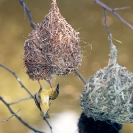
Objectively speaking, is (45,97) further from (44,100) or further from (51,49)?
(51,49)

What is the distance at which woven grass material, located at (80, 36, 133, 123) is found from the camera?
133 centimetres

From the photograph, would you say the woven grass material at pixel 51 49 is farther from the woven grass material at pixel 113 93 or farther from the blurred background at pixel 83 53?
the blurred background at pixel 83 53

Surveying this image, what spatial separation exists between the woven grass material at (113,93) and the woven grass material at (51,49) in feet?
0.48

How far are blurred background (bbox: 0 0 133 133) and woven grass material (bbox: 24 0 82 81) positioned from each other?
601 millimetres

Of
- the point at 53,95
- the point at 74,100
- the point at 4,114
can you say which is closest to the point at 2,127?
the point at 4,114

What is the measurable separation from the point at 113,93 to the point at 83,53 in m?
2.09

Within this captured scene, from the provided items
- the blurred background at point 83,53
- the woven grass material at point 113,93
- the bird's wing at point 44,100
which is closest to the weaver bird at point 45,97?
the bird's wing at point 44,100

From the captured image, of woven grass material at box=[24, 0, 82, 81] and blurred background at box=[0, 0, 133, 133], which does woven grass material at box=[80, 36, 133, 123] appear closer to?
woven grass material at box=[24, 0, 82, 81]

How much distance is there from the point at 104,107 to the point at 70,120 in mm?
1416

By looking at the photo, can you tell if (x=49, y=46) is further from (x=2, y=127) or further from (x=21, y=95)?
(x=21, y=95)

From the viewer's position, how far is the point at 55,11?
4.21ft

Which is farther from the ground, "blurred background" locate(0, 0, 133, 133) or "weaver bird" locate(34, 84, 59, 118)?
"blurred background" locate(0, 0, 133, 133)

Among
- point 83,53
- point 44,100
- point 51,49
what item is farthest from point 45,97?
point 83,53

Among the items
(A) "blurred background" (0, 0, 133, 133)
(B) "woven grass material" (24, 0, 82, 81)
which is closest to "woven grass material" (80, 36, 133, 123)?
Result: (B) "woven grass material" (24, 0, 82, 81)
